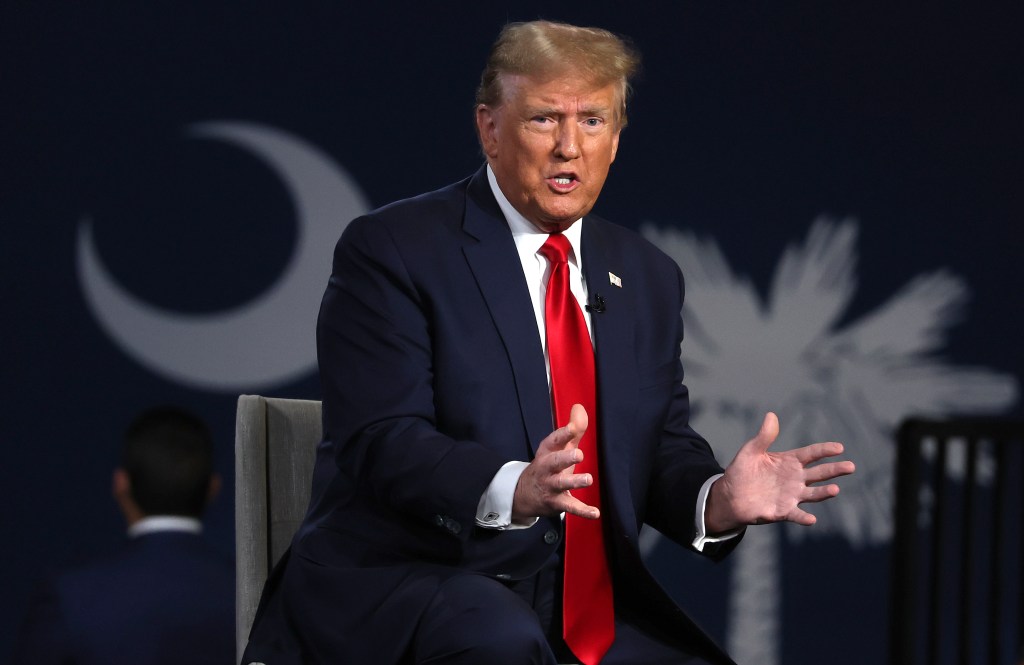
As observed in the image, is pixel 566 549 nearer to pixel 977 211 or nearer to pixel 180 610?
pixel 180 610

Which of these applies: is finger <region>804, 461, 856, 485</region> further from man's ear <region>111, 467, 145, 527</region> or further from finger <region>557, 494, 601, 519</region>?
man's ear <region>111, 467, 145, 527</region>

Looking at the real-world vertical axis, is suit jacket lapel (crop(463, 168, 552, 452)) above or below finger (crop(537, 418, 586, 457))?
above

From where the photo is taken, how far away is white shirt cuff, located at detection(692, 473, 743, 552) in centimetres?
185

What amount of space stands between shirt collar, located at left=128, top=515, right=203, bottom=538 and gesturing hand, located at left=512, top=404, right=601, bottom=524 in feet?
2.26

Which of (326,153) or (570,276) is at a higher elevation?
(326,153)

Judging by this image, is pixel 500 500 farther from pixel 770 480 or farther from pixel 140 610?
pixel 140 610

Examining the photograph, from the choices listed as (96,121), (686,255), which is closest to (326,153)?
(96,121)

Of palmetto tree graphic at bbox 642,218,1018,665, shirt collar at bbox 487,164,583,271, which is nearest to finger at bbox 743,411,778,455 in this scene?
shirt collar at bbox 487,164,583,271

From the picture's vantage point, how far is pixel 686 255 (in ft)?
13.5

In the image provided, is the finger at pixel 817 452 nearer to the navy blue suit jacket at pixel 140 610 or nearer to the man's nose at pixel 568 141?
the man's nose at pixel 568 141

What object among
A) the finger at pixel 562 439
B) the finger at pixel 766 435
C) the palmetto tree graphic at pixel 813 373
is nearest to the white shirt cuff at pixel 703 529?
the finger at pixel 766 435

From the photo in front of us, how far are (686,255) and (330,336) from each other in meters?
2.41

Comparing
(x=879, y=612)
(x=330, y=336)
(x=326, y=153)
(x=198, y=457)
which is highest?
(x=326, y=153)

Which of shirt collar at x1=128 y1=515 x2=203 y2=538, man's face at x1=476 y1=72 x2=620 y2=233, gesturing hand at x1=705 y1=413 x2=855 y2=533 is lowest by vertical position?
shirt collar at x1=128 y1=515 x2=203 y2=538
